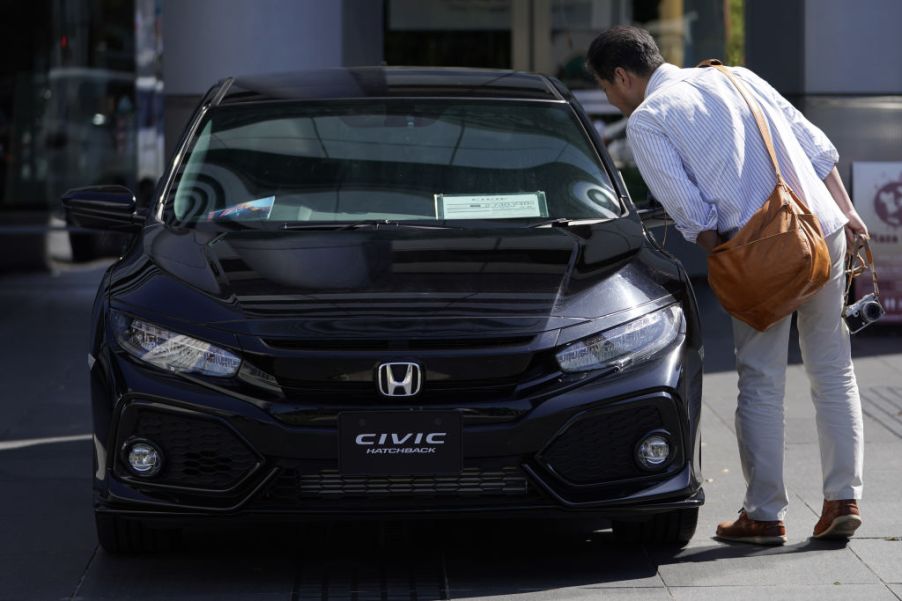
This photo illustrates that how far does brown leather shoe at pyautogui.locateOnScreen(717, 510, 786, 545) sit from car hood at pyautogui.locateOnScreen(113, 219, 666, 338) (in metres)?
0.87

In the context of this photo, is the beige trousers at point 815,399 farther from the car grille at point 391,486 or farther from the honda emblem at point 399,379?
the honda emblem at point 399,379

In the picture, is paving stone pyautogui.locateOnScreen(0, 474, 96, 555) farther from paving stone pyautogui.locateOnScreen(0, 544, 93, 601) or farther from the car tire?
the car tire

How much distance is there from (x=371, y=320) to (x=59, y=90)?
1060 centimetres

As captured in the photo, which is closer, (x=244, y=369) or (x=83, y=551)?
(x=244, y=369)

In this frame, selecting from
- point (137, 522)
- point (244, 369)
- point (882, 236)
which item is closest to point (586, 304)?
point (244, 369)

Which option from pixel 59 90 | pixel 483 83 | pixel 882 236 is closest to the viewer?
pixel 483 83

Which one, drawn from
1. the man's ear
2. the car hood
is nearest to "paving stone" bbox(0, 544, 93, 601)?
the car hood

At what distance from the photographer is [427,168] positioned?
5.35 metres

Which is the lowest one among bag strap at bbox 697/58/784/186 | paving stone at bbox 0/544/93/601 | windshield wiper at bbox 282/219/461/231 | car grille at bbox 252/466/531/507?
paving stone at bbox 0/544/93/601

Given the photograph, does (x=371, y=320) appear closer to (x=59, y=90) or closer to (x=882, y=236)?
(x=882, y=236)

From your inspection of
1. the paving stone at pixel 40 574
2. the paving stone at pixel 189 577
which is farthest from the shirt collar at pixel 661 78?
the paving stone at pixel 40 574

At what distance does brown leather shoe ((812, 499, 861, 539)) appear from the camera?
4789 mm

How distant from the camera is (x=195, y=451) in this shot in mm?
4234

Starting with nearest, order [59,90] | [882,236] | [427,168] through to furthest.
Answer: [427,168] → [882,236] → [59,90]
